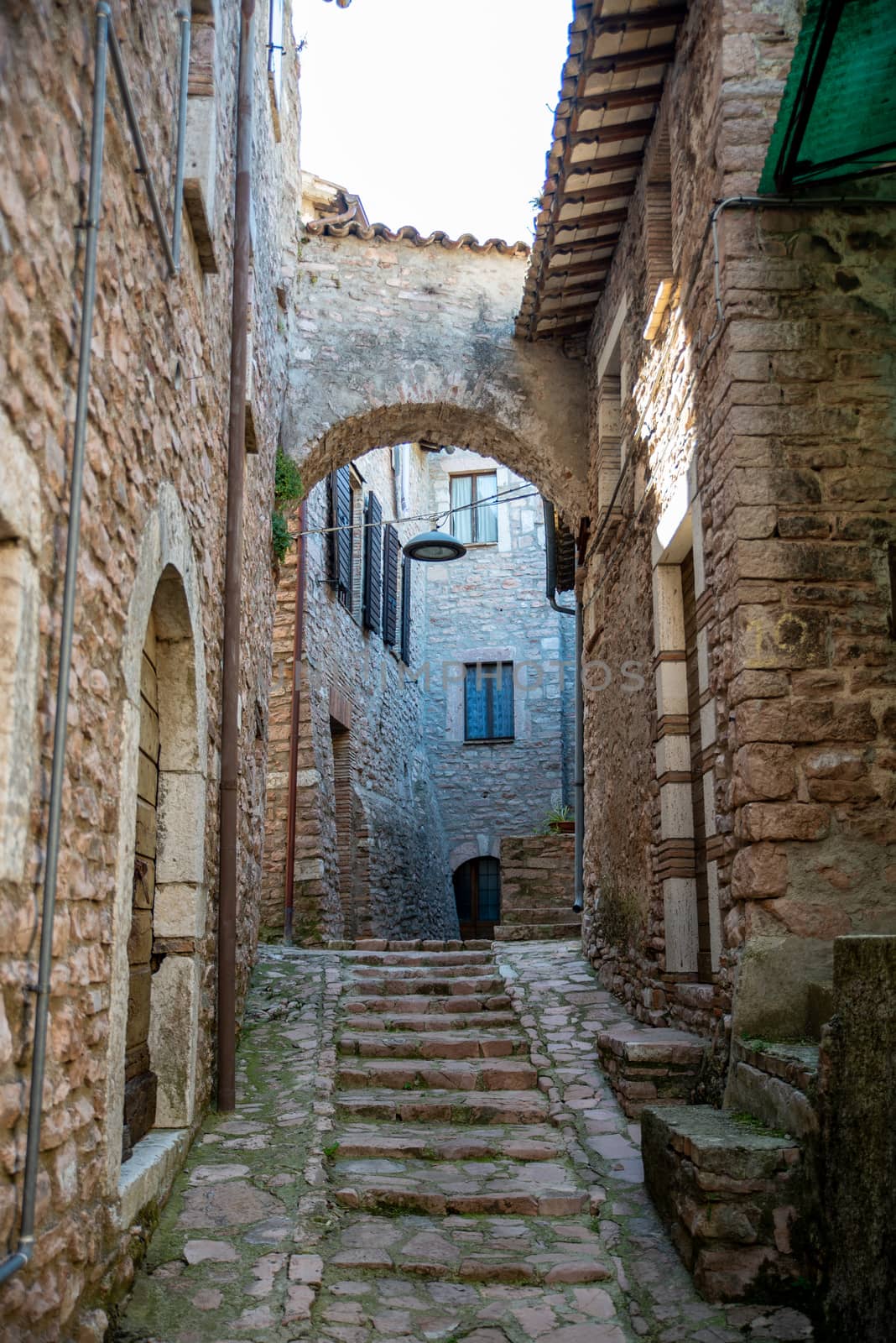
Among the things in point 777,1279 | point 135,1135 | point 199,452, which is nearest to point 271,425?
point 199,452

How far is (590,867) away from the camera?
867 centimetres

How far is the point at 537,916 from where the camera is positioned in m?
11.0

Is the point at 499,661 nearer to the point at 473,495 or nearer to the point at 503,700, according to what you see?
the point at 503,700

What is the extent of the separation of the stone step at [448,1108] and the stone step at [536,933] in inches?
183

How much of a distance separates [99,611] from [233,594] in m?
2.46

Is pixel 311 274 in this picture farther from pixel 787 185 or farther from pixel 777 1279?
pixel 777 1279

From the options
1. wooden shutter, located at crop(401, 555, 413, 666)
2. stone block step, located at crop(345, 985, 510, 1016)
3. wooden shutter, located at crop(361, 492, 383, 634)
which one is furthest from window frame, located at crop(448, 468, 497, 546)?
stone block step, located at crop(345, 985, 510, 1016)

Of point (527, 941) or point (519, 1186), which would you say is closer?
point (519, 1186)

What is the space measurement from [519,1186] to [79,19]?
13.6 ft

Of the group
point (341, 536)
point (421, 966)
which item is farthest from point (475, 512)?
point (421, 966)

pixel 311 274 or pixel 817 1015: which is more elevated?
pixel 311 274

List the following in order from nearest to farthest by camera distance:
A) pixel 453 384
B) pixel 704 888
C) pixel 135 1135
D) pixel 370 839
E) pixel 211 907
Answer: pixel 135 1135
pixel 211 907
pixel 704 888
pixel 453 384
pixel 370 839

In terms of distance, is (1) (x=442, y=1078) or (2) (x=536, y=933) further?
(2) (x=536, y=933)

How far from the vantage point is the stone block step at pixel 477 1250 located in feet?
12.9
